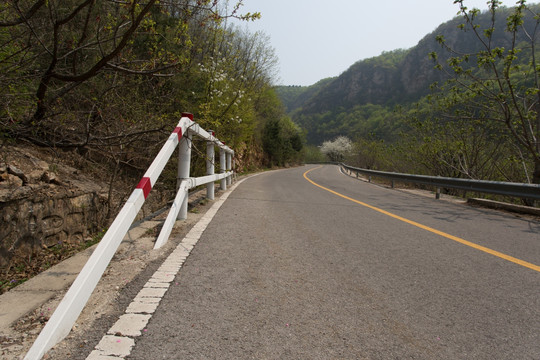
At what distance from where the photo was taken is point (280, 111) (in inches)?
1745

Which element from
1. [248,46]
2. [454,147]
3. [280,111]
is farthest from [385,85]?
[454,147]

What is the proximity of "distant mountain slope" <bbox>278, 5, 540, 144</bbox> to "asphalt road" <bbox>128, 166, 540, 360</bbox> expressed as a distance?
282 ft

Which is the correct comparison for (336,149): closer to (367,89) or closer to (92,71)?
(367,89)

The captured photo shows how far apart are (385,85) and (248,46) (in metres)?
126

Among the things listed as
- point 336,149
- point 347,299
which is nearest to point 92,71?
point 347,299

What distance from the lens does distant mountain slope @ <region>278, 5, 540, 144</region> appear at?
108 metres

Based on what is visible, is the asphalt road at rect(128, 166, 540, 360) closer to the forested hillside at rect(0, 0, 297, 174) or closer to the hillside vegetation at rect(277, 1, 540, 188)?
the forested hillside at rect(0, 0, 297, 174)

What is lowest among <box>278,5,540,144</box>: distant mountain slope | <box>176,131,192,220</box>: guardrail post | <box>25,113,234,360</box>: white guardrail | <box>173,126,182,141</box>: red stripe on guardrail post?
<box>25,113,234,360</box>: white guardrail

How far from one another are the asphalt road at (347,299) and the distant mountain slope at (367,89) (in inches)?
3387

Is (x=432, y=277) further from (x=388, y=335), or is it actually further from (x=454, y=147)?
(x=454, y=147)

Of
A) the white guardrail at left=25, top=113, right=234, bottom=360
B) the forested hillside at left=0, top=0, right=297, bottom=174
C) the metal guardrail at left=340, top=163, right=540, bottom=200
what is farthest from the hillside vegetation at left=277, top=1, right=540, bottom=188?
the white guardrail at left=25, top=113, right=234, bottom=360

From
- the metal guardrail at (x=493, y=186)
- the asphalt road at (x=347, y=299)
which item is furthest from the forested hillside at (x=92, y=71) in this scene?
the metal guardrail at (x=493, y=186)

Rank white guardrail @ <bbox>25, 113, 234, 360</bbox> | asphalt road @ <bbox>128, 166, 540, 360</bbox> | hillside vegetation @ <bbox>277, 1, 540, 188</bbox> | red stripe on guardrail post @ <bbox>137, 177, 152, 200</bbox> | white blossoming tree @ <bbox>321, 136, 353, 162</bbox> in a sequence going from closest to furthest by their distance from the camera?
white guardrail @ <bbox>25, 113, 234, 360</bbox>, asphalt road @ <bbox>128, 166, 540, 360</bbox>, red stripe on guardrail post @ <bbox>137, 177, 152, 200</bbox>, hillside vegetation @ <bbox>277, 1, 540, 188</bbox>, white blossoming tree @ <bbox>321, 136, 353, 162</bbox>

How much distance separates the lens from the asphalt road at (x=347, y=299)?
1701 millimetres
